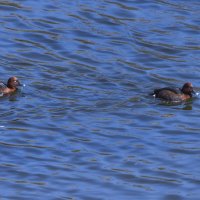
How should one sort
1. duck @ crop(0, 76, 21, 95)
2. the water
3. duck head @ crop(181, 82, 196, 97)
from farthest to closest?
1. duck head @ crop(181, 82, 196, 97)
2. duck @ crop(0, 76, 21, 95)
3. the water

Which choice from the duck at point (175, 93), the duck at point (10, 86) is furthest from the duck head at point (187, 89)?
the duck at point (10, 86)

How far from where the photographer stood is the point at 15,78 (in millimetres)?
17828

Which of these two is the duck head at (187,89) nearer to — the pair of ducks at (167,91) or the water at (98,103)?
the pair of ducks at (167,91)

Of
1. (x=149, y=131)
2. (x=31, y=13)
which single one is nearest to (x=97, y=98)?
(x=149, y=131)

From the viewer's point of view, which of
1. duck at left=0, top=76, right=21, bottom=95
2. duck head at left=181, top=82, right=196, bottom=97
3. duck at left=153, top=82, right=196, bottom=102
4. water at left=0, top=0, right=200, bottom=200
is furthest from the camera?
duck head at left=181, top=82, right=196, bottom=97

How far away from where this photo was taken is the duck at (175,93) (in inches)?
687

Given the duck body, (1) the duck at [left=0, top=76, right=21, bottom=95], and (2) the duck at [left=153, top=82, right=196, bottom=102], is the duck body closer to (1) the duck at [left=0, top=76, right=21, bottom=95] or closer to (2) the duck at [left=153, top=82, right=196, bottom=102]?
(2) the duck at [left=153, top=82, right=196, bottom=102]

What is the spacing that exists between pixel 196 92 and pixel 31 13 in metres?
5.87

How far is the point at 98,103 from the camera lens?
55.6 ft

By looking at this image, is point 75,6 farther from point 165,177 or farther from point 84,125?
point 165,177

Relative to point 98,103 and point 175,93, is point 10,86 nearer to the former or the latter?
point 98,103

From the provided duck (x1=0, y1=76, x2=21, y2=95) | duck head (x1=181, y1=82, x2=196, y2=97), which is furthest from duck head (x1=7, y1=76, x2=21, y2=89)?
duck head (x1=181, y1=82, x2=196, y2=97)

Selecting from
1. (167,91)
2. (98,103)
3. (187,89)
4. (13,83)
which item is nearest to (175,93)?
(167,91)

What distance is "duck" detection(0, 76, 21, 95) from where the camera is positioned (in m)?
17.6
